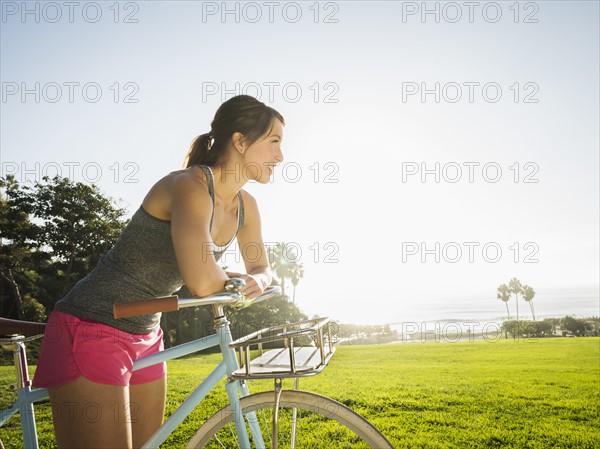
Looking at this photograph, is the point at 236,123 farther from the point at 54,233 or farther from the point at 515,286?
the point at 515,286

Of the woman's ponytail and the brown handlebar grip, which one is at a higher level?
the woman's ponytail

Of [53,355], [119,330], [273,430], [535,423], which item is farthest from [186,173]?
[535,423]

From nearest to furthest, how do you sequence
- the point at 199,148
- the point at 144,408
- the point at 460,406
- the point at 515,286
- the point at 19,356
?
the point at 144,408 → the point at 199,148 → the point at 19,356 → the point at 460,406 → the point at 515,286

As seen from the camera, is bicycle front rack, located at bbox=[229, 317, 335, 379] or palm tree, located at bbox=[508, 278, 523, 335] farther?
palm tree, located at bbox=[508, 278, 523, 335]

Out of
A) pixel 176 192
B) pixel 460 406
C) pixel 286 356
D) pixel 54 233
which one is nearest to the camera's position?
pixel 176 192

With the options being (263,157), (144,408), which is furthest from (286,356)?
(263,157)

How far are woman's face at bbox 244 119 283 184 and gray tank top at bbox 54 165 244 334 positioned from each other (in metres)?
0.29

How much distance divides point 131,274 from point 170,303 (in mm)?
513

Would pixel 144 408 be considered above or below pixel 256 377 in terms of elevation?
below

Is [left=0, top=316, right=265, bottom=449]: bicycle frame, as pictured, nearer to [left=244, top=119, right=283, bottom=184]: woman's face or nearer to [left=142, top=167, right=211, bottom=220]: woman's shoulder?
[left=142, top=167, right=211, bottom=220]: woman's shoulder

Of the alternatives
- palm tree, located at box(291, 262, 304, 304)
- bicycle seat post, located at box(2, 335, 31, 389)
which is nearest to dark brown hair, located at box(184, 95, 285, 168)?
bicycle seat post, located at box(2, 335, 31, 389)

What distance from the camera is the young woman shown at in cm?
194

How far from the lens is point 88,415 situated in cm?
195

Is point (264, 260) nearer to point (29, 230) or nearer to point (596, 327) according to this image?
point (29, 230)
